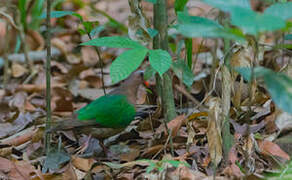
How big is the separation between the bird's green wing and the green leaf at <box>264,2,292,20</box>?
162 cm

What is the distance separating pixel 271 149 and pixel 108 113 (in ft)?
3.89

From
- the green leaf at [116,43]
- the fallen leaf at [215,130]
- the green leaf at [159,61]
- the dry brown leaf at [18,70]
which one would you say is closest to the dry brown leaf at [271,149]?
the fallen leaf at [215,130]

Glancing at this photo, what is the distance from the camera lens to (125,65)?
2217 mm

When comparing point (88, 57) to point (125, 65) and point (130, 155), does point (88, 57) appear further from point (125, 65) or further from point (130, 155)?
point (125, 65)

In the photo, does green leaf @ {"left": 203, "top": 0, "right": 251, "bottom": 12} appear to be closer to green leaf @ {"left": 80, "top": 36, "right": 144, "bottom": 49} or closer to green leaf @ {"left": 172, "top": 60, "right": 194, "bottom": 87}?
green leaf @ {"left": 80, "top": 36, "right": 144, "bottom": 49}

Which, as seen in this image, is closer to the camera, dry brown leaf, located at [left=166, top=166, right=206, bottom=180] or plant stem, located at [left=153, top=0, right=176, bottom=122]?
dry brown leaf, located at [left=166, top=166, right=206, bottom=180]

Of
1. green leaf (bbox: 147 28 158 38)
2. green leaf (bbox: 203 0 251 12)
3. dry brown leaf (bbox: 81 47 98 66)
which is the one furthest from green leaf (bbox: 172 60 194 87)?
dry brown leaf (bbox: 81 47 98 66)

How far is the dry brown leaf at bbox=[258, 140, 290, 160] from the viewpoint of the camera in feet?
8.98

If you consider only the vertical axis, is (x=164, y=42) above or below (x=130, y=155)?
above

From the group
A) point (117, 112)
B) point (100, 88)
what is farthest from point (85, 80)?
point (117, 112)

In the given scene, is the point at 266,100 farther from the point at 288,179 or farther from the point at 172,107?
the point at 288,179

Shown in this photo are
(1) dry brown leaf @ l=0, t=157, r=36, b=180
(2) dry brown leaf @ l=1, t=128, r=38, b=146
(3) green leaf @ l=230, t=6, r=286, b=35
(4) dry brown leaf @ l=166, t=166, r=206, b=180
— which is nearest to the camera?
(3) green leaf @ l=230, t=6, r=286, b=35

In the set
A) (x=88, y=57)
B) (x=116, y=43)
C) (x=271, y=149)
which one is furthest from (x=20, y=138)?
(x=88, y=57)

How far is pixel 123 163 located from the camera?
10.4 feet
